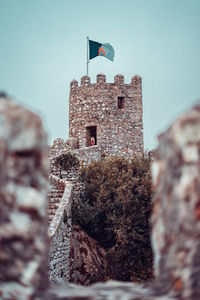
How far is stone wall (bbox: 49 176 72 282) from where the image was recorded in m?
7.31

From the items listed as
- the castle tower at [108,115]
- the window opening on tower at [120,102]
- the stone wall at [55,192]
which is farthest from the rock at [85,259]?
the window opening on tower at [120,102]

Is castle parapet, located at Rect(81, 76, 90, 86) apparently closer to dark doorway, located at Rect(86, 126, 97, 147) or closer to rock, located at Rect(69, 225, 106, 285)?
dark doorway, located at Rect(86, 126, 97, 147)

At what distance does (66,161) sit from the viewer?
12.2 m

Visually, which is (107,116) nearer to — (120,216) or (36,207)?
(120,216)

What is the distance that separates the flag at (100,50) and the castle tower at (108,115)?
1377 millimetres

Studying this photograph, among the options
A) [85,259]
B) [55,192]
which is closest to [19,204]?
[85,259]

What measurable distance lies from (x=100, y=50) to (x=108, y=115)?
362 cm

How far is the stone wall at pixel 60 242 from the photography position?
7306 millimetres

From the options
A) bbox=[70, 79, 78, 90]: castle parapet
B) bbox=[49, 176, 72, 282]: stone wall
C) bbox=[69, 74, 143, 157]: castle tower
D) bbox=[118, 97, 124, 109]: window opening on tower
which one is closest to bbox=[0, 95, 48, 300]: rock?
bbox=[49, 176, 72, 282]: stone wall

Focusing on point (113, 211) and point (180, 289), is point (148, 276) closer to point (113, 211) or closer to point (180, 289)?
point (113, 211)

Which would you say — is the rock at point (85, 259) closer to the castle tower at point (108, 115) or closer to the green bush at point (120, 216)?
the green bush at point (120, 216)

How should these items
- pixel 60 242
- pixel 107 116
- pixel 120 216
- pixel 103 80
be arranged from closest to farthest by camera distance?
pixel 60 242, pixel 120 216, pixel 107 116, pixel 103 80

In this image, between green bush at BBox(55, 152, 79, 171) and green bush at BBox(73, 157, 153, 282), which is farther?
green bush at BBox(55, 152, 79, 171)

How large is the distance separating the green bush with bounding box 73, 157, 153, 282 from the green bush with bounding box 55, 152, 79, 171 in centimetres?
100
